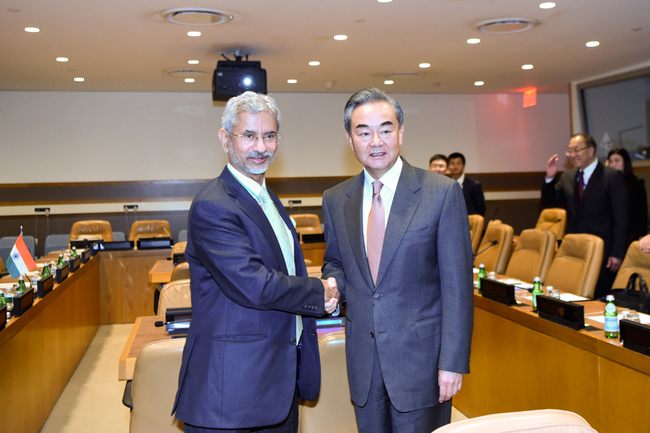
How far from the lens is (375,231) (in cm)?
189

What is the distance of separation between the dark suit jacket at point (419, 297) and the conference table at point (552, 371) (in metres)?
0.85

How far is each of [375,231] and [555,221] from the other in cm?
658

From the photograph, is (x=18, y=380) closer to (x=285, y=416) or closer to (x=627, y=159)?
(x=285, y=416)

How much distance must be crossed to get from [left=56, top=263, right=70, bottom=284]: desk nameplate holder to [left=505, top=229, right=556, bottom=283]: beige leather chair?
12.0 feet

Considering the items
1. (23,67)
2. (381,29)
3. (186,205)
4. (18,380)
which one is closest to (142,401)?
(18,380)

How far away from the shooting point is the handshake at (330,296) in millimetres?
1823

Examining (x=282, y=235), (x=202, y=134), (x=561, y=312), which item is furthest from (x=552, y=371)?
(x=202, y=134)

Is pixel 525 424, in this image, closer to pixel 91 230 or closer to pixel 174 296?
pixel 174 296

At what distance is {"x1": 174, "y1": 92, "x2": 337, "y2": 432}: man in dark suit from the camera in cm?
165

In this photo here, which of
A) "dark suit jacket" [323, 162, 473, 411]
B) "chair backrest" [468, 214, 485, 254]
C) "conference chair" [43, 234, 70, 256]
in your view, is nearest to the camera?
"dark suit jacket" [323, 162, 473, 411]

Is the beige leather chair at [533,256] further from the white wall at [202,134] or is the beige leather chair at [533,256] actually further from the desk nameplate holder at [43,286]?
the white wall at [202,134]

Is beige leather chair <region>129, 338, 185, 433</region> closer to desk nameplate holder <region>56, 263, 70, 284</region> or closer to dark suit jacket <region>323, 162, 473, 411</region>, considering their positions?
dark suit jacket <region>323, 162, 473, 411</region>

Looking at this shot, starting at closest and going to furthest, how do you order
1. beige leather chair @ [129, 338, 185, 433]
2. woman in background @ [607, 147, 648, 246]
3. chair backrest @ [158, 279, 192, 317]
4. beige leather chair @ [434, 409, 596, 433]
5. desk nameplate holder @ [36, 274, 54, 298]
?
beige leather chair @ [434, 409, 596, 433] < beige leather chair @ [129, 338, 185, 433] < chair backrest @ [158, 279, 192, 317] < desk nameplate holder @ [36, 274, 54, 298] < woman in background @ [607, 147, 648, 246]

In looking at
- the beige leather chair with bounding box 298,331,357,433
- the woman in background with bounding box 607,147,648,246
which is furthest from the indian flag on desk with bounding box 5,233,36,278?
the woman in background with bounding box 607,147,648,246
